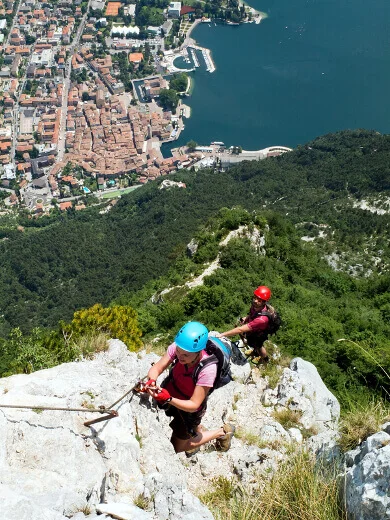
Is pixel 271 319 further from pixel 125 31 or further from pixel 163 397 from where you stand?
pixel 125 31

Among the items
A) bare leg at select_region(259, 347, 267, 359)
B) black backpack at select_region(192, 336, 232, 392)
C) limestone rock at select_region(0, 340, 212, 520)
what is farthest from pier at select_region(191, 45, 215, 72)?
black backpack at select_region(192, 336, 232, 392)

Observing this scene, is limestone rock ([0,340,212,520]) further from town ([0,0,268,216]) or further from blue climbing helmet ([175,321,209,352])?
town ([0,0,268,216])

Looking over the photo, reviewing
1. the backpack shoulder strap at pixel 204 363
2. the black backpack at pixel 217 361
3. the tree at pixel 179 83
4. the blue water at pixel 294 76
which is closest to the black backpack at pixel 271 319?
the black backpack at pixel 217 361

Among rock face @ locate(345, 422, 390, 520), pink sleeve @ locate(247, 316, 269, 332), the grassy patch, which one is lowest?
the grassy patch

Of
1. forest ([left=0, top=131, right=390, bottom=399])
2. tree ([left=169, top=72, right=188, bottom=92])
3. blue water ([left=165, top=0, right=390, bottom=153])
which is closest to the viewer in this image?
forest ([left=0, top=131, right=390, bottom=399])

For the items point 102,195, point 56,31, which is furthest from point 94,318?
point 56,31

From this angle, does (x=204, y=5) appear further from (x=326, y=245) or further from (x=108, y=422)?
(x=108, y=422)

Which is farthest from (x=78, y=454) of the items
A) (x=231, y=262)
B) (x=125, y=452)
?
(x=231, y=262)

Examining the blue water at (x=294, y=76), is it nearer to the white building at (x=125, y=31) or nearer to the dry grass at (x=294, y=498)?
the white building at (x=125, y=31)
